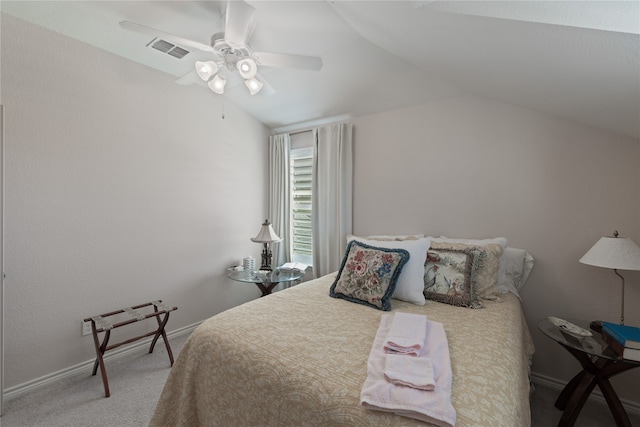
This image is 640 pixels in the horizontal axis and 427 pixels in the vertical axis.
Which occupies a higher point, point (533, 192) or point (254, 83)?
point (254, 83)

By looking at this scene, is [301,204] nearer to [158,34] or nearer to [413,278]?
[413,278]

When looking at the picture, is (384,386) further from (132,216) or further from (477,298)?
(132,216)

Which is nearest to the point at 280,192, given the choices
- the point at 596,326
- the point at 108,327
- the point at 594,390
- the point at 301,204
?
the point at 301,204

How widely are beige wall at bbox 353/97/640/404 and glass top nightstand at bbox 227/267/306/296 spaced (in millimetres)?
1102

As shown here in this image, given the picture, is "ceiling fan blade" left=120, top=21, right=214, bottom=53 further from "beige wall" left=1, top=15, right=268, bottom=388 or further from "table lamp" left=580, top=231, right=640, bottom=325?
"table lamp" left=580, top=231, right=640, bottom=325

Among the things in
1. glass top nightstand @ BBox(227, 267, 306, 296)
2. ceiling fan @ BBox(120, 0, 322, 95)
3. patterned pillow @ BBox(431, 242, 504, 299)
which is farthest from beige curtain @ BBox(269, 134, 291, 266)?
patterned pillow @ BBox(431, 242, 504, 299)

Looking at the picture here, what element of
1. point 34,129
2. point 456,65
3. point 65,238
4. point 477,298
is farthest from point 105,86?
point 477,298

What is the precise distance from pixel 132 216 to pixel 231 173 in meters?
1.10

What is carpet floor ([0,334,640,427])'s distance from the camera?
→ 5.57 ft

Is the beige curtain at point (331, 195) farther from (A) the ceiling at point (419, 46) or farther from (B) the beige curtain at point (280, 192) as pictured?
(B) the beige curtain at point (280, 192)

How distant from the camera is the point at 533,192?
2.06 metres

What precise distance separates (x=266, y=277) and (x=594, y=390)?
2636mm

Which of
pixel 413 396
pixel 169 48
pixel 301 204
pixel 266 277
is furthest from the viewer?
pixel 301 204

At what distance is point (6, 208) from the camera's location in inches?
72.9
